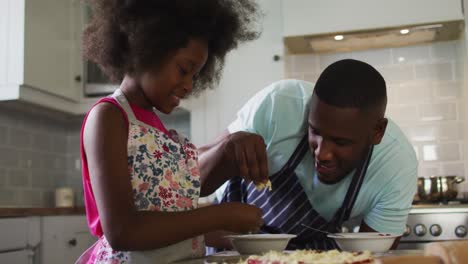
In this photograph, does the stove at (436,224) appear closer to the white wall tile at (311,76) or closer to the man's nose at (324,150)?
the white wall tile at (311,76)

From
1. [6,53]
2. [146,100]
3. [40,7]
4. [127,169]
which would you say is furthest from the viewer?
[40,7]

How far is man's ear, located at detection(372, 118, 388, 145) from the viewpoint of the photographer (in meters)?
1.24

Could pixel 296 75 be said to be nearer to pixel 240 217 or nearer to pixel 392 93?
pixel 392 93

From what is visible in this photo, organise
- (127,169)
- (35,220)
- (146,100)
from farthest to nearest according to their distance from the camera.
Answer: (35,220) < (146,100) < (127,169)

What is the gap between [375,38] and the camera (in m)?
2.64

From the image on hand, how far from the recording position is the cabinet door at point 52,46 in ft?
8.20

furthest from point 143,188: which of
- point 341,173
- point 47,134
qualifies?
point 47,134

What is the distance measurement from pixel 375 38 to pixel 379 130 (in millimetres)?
1475

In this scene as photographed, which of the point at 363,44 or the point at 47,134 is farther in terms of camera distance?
the point at 47,134

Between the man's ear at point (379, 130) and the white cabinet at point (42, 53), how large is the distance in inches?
62.7

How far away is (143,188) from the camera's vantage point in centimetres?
92

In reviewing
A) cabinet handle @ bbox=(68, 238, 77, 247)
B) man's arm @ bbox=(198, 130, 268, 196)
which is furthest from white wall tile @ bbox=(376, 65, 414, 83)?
man's arm @ bbox=(198, 130, 268, 196)

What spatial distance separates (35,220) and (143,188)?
Result: 1422mm

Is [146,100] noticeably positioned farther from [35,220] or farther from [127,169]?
[35,220]
